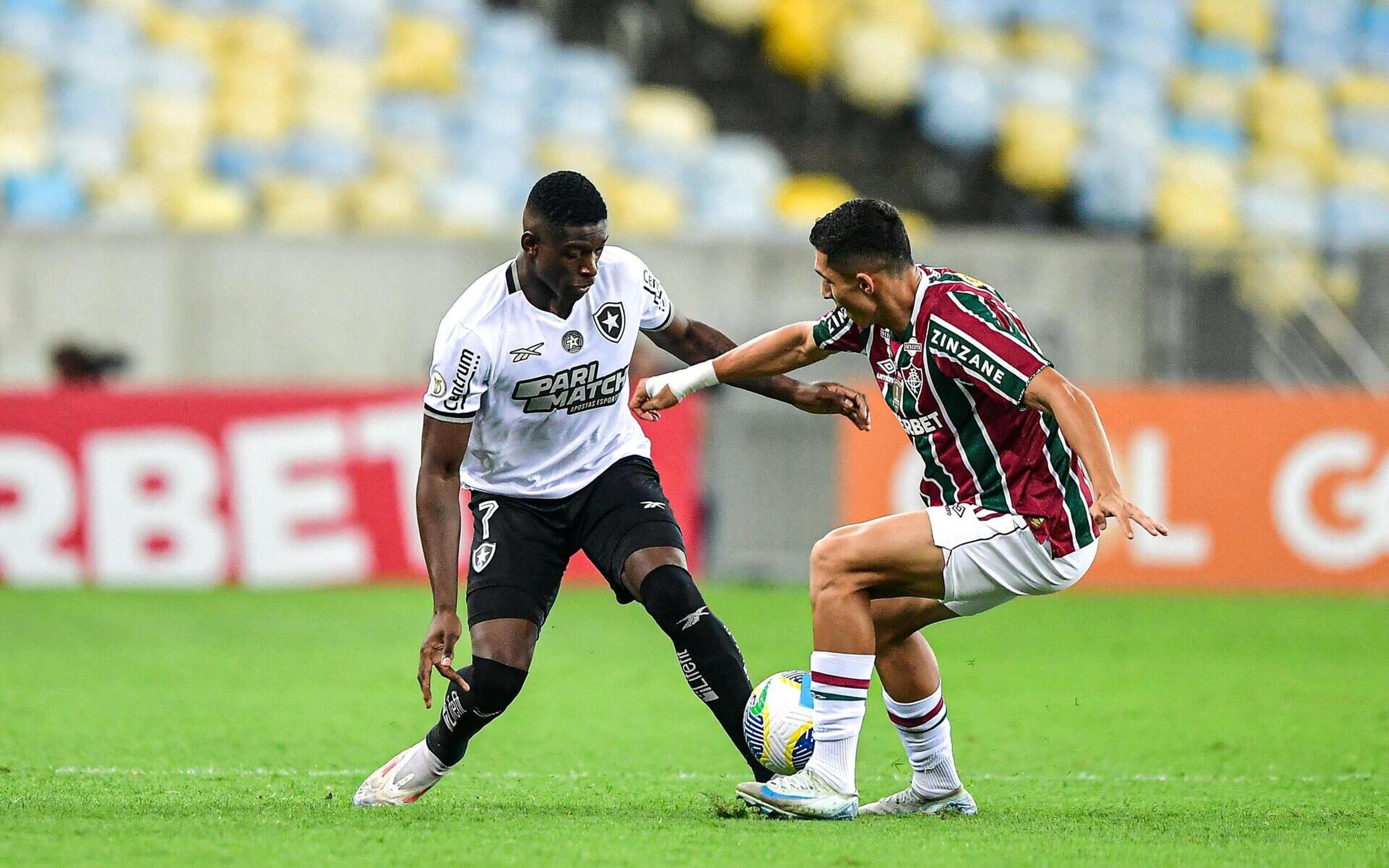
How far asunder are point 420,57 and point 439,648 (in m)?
14.3

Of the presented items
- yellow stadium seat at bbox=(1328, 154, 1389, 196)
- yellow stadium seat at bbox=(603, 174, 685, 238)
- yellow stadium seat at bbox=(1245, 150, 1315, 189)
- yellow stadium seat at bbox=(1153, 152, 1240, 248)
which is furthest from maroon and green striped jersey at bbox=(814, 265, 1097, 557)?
yellow stadium seat at bbox=(1328, 154, 1389, 196)

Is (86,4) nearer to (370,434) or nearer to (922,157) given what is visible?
(370,434)

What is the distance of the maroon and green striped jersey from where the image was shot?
18.4 ft

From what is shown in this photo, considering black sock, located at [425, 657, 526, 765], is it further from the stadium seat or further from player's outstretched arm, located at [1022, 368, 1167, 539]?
the stadium seat

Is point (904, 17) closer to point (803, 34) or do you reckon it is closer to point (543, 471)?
point (803, 34)

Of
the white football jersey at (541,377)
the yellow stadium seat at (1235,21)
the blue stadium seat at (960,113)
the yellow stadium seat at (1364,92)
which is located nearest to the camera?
the white football jersey at (541,377)

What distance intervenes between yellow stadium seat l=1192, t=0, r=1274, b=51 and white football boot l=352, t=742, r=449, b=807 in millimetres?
17721

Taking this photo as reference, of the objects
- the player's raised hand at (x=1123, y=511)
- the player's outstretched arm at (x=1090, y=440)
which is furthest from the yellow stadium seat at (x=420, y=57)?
the player's raised hand at (x=1123, y=511)

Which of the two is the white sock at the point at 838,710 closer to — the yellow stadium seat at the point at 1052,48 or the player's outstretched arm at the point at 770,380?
the player's outstretched arm at the point at 770,380

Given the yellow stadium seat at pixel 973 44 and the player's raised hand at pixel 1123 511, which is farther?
the yellow stadium seat at pixel 973 44

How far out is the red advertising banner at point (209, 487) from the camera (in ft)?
44.5

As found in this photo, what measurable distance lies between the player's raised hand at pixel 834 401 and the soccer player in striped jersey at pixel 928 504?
0.58ft

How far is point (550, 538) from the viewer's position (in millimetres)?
6238

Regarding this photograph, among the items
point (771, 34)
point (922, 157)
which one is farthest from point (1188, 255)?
point (771, 34)
